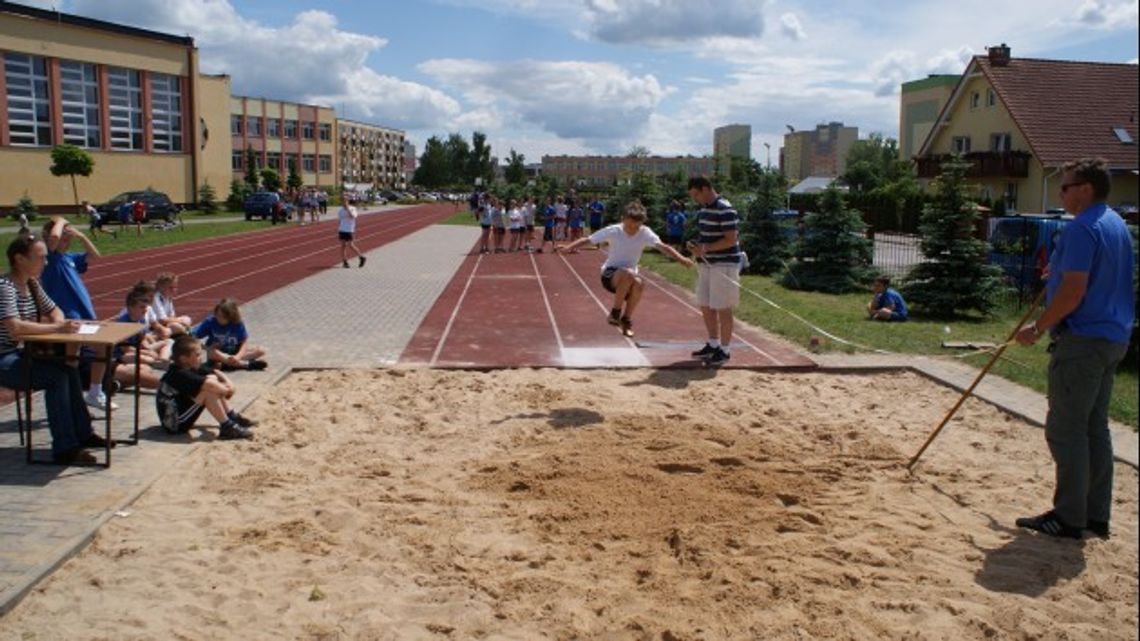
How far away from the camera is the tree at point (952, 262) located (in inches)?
577

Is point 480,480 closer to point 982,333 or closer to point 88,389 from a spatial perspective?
point 88,389

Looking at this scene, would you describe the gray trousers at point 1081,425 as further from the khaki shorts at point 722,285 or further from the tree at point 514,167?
the tree at point 514,167

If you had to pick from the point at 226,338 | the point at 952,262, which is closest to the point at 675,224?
the point at 952,262

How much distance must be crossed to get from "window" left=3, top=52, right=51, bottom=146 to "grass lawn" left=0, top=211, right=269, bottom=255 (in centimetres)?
630

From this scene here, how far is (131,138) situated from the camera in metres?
52.0

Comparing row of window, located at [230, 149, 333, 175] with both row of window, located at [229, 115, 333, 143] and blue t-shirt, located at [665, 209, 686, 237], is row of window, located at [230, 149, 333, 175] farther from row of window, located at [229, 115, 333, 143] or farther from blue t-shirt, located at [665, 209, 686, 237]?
blue t-shirt, located at [665, 209, 686, 237]

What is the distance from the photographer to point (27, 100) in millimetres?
45875

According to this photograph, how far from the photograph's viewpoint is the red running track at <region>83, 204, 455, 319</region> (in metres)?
15.7

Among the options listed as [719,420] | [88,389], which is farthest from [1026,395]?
[88,389]

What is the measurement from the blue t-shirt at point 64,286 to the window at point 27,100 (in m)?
45.4

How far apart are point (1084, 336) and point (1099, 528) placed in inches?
42.8

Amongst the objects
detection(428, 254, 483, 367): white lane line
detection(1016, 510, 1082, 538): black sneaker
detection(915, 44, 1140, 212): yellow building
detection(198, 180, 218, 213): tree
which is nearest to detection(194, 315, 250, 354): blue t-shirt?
detection(428, 254, 483, 367): white lane line

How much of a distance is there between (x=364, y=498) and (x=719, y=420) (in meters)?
3.07

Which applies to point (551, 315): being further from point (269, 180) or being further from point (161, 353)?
point (269, 180)
